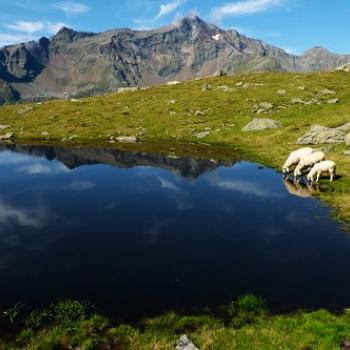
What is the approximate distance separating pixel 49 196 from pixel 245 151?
29931 mm

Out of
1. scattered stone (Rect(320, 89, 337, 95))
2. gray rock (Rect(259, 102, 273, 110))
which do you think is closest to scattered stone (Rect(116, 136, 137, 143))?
gray rock (Rect(259, 102, 273, 110))

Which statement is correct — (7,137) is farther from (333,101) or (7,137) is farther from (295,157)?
(333,101)

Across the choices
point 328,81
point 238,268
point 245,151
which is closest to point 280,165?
point 245,151

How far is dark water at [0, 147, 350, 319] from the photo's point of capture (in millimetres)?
20969

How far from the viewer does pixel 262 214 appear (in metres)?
33.5

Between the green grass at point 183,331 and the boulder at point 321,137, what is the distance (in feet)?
140

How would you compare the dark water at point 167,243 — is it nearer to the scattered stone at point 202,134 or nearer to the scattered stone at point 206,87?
the scattered stone at point 202,134

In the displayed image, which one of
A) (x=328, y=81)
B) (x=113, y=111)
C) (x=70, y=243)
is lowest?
(x=70, y=243)

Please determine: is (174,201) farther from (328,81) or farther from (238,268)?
(328,81)

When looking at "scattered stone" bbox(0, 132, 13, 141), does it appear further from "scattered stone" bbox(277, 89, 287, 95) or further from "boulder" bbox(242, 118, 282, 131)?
"scattered stone" bbox(277, 89, 287, 95)

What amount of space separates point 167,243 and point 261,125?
4766cm

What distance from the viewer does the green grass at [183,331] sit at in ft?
56.4

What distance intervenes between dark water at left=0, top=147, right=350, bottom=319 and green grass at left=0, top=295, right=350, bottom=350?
3.18 feet

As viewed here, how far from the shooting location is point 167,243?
1075 inches
